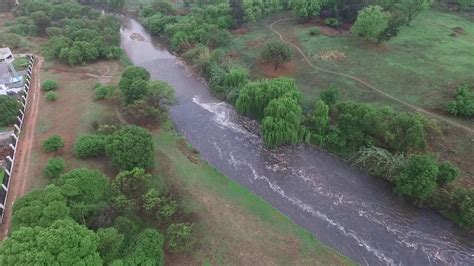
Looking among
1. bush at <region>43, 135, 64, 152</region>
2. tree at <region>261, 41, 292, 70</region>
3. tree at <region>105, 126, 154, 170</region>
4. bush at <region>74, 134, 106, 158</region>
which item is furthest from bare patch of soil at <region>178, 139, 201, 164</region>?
tree at <region>261, 41, 292, 70</region>

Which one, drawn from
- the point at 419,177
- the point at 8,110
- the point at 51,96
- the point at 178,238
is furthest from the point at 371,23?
the point at 8,110

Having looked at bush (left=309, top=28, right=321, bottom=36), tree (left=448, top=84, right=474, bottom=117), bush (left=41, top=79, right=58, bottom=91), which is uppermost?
bush (left=309, top=28, right=321, bottom=36)

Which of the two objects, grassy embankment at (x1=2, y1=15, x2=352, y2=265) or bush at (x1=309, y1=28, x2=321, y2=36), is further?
bush at (x1=309, y1=28, x2=321, y2=36)

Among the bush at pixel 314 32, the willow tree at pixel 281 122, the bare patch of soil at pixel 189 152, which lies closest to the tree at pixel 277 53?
the bush at pixel 314 32

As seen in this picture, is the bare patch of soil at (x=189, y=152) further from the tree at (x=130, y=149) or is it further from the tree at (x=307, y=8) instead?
the tree at (x=307, y=8)

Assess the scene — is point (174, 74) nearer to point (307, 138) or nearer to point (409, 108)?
point (307, 138)

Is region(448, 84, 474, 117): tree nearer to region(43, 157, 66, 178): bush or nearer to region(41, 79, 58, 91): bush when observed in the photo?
region(43, 157, 66, 178): bush
